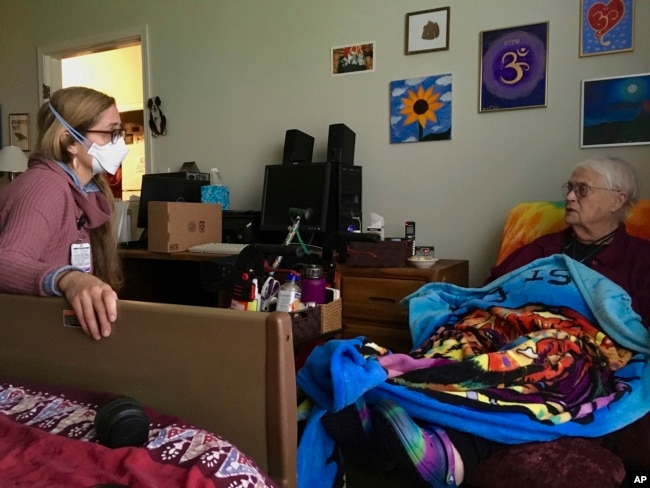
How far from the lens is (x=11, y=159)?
385 cm

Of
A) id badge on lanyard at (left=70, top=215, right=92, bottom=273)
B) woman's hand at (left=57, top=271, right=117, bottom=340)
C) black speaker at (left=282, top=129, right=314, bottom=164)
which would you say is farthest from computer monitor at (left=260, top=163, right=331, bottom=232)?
woman's hand at (left=57, top=271, right=117, bottom=340)

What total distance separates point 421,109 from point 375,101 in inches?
9.9

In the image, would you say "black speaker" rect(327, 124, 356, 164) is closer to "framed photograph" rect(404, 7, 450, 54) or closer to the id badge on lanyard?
"framed photograph" rect(404, 7, 450, 54)

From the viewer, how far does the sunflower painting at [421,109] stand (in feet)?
8.29

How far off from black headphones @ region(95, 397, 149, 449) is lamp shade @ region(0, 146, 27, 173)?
3.72 metres

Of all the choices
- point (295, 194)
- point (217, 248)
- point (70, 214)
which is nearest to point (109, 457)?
point (70, 214)

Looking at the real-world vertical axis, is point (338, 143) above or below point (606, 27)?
below

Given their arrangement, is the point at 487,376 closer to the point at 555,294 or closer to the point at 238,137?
the point at 555,294

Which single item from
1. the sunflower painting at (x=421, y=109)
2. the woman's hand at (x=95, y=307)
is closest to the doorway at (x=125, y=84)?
the sunflower painting at (x=421, y=109)

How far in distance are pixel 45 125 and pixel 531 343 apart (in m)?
1.46

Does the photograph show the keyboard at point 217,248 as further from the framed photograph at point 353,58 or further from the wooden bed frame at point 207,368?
the wooden bed frame at point 207,368

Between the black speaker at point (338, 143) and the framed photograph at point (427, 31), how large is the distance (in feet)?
1.61

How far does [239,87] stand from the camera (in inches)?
123

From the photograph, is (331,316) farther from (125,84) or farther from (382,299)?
(125,84)
